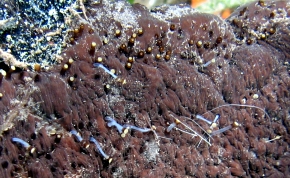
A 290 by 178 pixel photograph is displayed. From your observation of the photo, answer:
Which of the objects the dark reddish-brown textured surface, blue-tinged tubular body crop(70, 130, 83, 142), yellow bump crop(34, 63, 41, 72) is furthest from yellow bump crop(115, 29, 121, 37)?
blue-tinged tubular body crop(70, 130, 83, 142)

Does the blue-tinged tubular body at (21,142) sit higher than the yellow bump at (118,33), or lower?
lower

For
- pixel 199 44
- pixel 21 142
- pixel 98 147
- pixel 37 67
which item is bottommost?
pixel 21 142

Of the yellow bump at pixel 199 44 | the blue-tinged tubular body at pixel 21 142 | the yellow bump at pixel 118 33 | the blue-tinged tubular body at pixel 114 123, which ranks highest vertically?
the yellow bump at pixel 199 44

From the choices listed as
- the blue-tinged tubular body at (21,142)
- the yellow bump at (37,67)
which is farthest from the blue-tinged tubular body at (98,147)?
the yellow bump at (37,67)

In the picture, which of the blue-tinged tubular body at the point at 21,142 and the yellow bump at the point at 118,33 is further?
the yellow bump at the point at 118,33

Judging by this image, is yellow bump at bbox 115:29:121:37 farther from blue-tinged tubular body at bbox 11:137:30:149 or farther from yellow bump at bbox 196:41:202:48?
blue-tinged tubular body at bbox 11:137:30:149

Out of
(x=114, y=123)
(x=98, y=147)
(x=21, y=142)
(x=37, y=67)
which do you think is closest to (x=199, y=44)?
(x=114, y=123)

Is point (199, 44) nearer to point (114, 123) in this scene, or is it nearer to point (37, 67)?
point (114, 123)

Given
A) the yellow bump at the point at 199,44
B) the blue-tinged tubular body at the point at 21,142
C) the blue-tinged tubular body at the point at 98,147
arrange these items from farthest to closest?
the yellow bump at the point at 199,44
the blue-tinged tubular body at the point at 98,147
the blue-tinged tubular body at the point at 21,142

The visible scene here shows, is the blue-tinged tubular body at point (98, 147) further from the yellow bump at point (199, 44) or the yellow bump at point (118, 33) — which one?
the yellow bump at point (199, 44)
